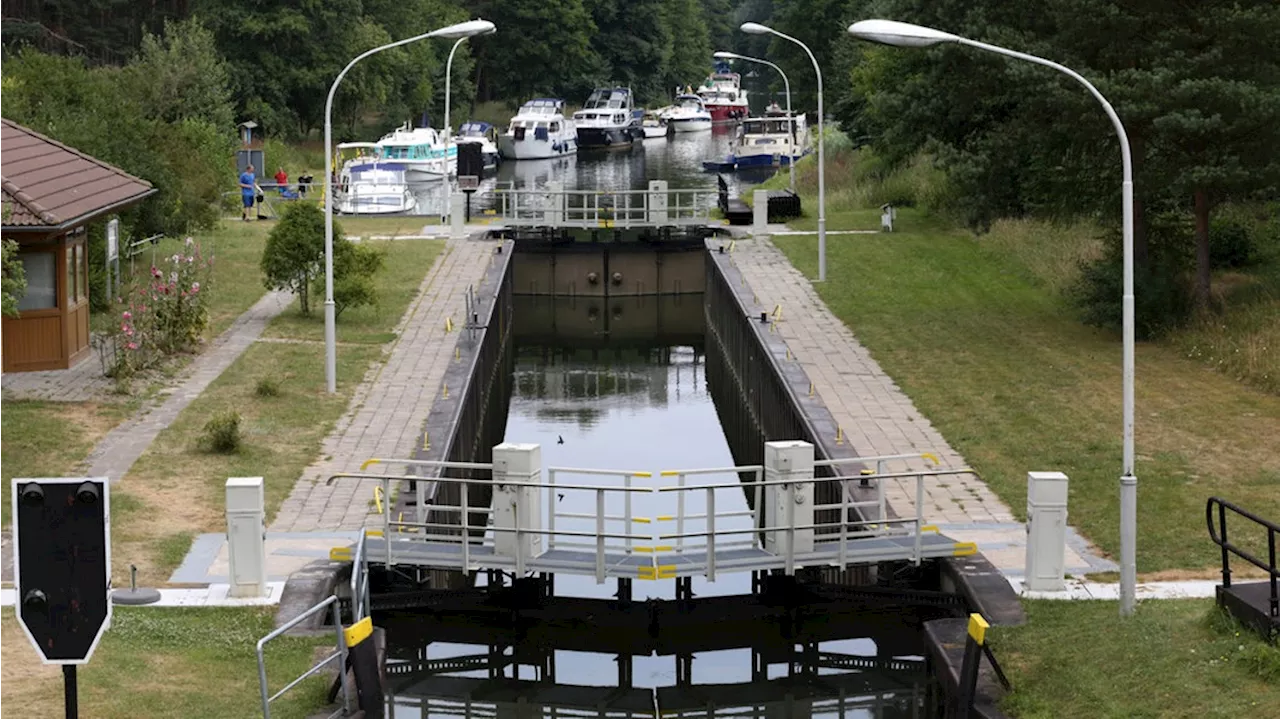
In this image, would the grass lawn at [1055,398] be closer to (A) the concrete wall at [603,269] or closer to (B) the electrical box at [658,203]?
(B) the electrical box at [658,203]

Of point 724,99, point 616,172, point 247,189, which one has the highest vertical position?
point 724,99

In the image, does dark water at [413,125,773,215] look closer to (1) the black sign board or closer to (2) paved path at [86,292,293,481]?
(2) paved path at [86,292,293,481]

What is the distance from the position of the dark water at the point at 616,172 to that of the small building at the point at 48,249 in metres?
30.8

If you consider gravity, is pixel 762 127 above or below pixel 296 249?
above

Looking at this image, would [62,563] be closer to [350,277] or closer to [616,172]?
[350,277]

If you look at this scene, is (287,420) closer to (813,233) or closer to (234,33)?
(813,233)

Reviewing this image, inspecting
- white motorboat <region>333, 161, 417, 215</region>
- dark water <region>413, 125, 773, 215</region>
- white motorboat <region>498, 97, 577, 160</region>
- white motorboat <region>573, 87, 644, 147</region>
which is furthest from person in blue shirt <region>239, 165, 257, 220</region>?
white motorboat <region>573, 87, 644, 147</region>

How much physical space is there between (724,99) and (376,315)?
93175mm

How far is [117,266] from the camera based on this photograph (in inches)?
1389

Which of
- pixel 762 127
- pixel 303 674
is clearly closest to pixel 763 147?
pixel 762 127

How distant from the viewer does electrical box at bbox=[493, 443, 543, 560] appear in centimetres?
1955

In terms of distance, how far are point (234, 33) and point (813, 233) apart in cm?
3905

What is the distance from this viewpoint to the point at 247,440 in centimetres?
2548

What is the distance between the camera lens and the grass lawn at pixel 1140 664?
14719mm
